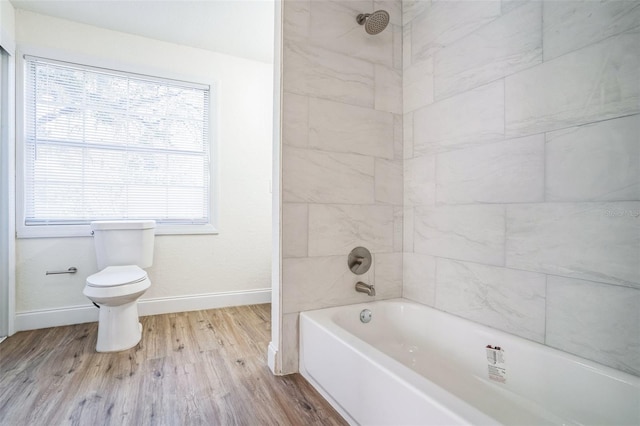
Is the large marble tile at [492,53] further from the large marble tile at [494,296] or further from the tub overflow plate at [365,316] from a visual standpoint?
the tub overflow plate at [365,316]

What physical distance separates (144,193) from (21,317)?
1.26 m

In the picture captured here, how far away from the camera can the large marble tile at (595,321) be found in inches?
42.9

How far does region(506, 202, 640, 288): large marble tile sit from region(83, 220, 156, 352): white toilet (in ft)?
7.46

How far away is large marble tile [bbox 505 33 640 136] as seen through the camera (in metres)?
1.10

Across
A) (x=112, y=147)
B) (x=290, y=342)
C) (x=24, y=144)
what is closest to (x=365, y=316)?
(x=290, y=342)

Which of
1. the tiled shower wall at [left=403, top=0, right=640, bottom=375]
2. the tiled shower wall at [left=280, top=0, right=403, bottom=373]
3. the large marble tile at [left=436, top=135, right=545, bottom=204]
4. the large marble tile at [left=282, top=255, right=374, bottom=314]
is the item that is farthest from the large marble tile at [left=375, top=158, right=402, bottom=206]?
the large marble tile at [left=282, top=255, right=374, bottom=314]

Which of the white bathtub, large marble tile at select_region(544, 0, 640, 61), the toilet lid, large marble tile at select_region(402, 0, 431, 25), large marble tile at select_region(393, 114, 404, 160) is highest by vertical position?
large marble tile at select_region(402, 0, 431, 25)

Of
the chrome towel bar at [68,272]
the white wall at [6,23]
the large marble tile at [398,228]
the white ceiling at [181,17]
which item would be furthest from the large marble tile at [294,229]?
the white wall at [6,23]

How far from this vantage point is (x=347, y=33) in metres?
1.95

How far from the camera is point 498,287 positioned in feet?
4.94

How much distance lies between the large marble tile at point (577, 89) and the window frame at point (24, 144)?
8.03 ft

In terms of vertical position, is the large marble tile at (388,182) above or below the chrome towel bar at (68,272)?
above

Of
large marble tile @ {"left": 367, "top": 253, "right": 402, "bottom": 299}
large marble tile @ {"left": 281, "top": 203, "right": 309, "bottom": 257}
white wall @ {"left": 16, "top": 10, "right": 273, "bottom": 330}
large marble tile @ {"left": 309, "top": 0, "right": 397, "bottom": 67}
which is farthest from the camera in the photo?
white wall @ {"left": 16, "top": 10, "right": 273, "bottom": 330}

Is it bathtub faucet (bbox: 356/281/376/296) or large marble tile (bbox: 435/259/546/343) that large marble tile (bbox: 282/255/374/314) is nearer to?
bathtub faucet (bbox: 356/281/376/296)
